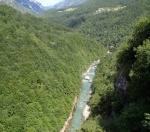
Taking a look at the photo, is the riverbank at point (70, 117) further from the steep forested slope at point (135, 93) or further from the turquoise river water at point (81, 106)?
the steep forested slope at point (135, 93)

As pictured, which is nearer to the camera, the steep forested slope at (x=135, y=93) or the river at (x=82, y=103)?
the steep forested slope at (x=135, y=93)

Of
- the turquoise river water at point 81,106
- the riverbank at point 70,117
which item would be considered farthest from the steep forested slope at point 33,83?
the turquoise river water at point 81,106

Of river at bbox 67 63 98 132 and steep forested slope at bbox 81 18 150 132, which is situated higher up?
steep forested slope at bbox 81 18 150 132

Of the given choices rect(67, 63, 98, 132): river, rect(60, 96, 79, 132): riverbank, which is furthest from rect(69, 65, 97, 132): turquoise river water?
rect(60, 96, 79, 132): riverbank

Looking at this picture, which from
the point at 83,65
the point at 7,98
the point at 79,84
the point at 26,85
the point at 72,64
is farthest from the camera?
the point at 83,65

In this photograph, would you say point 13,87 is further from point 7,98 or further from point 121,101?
point 121,101

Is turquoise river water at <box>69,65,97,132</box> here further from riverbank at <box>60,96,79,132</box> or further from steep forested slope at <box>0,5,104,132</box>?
steep forested slope at <box>0,5,104,132</box>

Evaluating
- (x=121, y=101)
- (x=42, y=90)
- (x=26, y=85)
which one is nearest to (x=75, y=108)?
(x=42, y=90)

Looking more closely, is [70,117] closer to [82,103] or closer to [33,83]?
[82,103]
